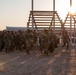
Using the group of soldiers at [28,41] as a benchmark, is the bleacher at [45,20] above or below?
above

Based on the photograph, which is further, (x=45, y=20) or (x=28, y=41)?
(x=45, y=20)

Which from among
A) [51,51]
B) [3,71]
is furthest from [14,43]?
[3,71]

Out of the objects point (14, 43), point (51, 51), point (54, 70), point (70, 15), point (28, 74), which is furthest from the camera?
point (70, 15)

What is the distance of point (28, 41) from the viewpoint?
2111 centimetres

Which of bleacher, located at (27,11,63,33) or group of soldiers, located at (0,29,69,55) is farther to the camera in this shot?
bleacher, located at (27,11,63,33)

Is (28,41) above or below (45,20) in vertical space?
below

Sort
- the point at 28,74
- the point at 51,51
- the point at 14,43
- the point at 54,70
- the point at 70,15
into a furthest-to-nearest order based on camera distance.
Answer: the point at 70,15
the point at 14,43
the point at 51,51
the point at 54,70
the point at 28,74

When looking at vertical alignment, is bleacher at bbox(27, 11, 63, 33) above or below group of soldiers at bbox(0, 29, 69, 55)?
above

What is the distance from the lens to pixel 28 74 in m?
12.5

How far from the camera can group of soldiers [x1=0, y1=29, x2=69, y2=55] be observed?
19808 millimetres

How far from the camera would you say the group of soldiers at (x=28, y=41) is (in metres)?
19.8

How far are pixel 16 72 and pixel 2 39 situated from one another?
1074 centimetres

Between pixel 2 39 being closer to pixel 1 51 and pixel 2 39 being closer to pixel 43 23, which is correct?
pixel 1 51

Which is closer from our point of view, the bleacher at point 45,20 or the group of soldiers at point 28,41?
the group of soldiers at point 28,41
